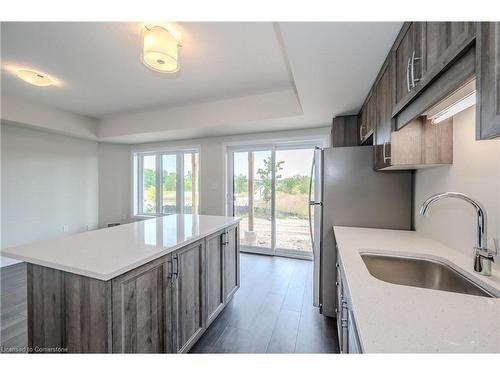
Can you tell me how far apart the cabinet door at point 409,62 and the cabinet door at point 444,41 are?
61 millimetres

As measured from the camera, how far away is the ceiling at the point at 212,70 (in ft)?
4.72

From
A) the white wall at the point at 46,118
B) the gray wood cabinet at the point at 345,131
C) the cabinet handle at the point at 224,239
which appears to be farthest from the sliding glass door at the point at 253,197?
the white wall at the point at 46,118

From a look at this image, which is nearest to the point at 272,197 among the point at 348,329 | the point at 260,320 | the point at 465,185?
the point at 260,320

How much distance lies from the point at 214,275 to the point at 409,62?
2.00 metres

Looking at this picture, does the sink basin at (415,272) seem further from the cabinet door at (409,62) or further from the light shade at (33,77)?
the light shade at (33,77)

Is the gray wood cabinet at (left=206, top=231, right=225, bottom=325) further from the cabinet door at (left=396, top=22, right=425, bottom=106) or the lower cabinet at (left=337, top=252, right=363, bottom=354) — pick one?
the cabinet door at (left=396, top=22, right=425, bottom=106)

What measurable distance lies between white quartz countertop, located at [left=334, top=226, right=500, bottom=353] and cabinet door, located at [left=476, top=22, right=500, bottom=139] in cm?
58

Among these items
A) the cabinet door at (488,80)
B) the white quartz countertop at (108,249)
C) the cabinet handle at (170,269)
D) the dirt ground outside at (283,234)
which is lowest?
the dirt ground outside at (283,234)

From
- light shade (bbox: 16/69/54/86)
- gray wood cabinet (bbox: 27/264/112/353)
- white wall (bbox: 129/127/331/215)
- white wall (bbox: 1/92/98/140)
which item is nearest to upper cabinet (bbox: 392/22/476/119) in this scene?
gray wood cabinet (bbox: 27/264/112/353)

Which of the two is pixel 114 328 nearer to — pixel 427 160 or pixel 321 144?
pixel 427 160

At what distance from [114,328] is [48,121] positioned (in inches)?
158

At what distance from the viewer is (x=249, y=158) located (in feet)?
13.2

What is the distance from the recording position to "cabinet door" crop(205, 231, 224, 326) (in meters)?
1.78
